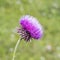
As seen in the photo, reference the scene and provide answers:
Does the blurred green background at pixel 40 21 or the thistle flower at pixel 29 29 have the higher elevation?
the blurred green background at pixel 40 21

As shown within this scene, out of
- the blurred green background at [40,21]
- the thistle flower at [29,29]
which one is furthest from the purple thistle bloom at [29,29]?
the blurred green background at [40,21]

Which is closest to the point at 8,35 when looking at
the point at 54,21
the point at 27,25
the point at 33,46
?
the point at 33,46

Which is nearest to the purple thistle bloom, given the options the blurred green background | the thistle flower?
the thistle flower

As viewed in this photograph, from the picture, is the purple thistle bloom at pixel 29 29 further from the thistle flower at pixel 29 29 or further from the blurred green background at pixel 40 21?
the blurred green background at pixel 40 21

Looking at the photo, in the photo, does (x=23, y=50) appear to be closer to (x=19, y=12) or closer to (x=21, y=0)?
(x=19, y=12)

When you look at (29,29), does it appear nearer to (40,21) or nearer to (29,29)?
(29,29)

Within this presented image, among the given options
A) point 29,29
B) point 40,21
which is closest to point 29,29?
point 29,29
